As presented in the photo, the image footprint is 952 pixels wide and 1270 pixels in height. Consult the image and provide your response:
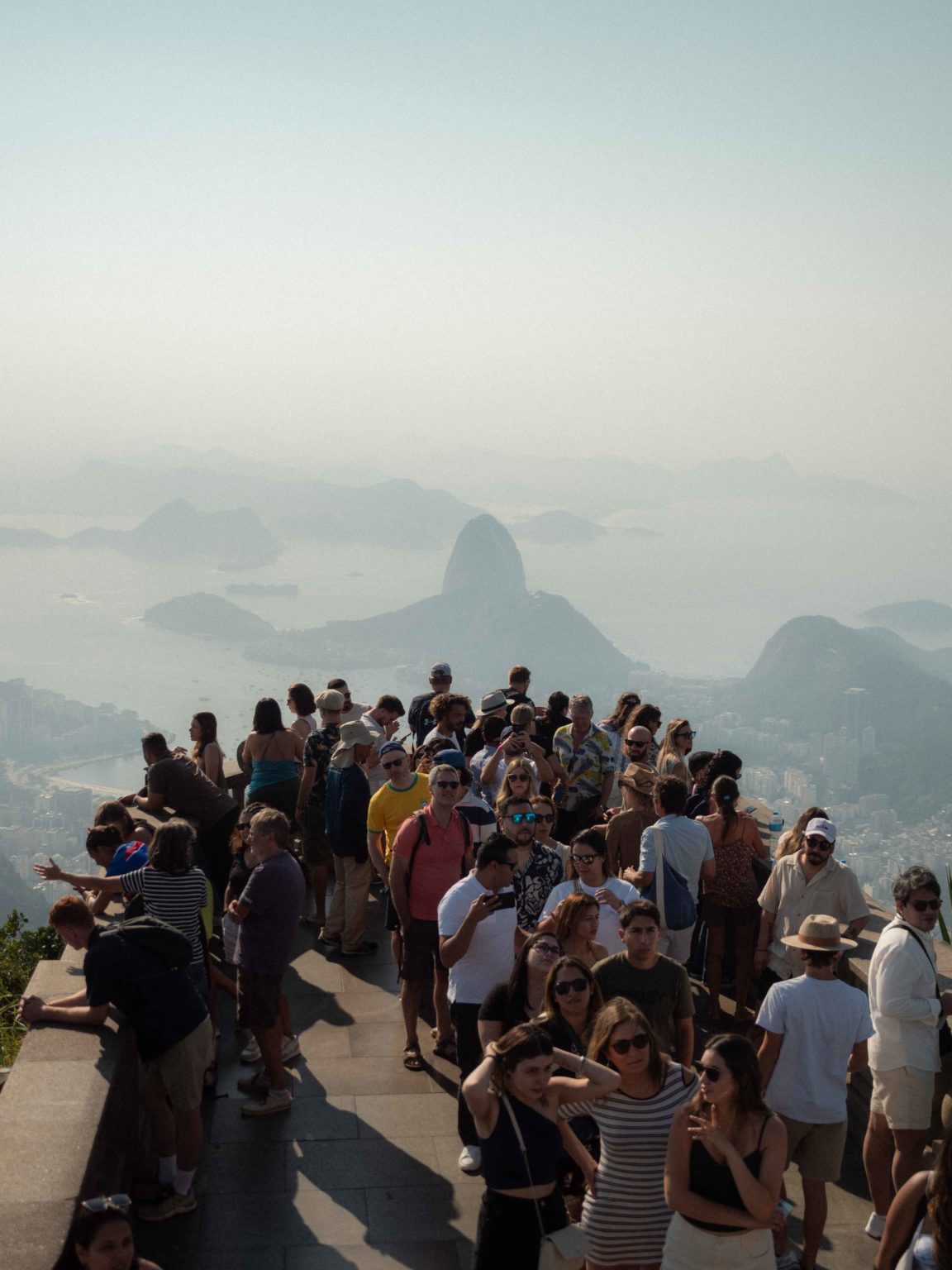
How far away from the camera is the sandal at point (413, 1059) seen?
732 centimetres

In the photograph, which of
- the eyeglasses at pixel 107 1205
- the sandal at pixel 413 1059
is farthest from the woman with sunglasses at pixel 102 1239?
the sandal at pixel 413 1059

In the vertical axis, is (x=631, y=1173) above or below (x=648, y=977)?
below

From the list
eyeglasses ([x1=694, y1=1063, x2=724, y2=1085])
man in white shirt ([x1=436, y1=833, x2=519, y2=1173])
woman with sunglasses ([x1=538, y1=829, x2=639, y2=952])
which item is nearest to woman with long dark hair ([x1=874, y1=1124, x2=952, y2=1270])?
eyeglasses ([x1=694, y1=1063, x2=724, y2=1085])

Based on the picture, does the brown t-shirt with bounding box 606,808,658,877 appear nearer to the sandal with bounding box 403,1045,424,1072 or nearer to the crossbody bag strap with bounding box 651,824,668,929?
the crossbody bag strap with bounding box 651,824,668,929

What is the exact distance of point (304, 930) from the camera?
385 inches

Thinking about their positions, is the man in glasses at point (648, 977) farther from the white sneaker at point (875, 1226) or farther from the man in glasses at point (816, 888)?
the man in glasses at point (816, 888)

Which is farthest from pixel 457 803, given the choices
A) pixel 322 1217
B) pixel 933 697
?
pixel 933 697

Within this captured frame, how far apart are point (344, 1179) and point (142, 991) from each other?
147 centimetres

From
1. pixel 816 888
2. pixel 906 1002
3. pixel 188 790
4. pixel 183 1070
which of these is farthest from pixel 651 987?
pixel 188 790

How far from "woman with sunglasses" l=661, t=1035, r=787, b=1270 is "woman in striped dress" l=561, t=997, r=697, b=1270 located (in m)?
0.30

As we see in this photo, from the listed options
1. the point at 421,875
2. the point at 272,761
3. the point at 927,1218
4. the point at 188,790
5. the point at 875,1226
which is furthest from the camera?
the point at 272,761

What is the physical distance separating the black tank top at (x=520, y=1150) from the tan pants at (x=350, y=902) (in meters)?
4.49

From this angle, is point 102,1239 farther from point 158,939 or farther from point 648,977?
point 648,977

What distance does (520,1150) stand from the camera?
4289 mm
